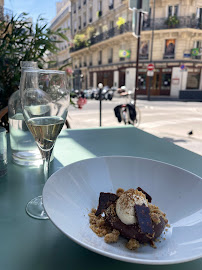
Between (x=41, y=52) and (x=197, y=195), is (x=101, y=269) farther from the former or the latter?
(x=41, y=52)

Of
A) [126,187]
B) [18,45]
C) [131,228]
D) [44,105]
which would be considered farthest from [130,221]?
[18,45]

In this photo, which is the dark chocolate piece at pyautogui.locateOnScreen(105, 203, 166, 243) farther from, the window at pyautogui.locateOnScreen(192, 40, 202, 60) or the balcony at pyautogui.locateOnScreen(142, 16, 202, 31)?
the window at pyautogui.locateOnScreen(192, 40, 202, 60)

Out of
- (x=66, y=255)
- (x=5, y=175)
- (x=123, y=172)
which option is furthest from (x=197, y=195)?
(x=5, y=175)

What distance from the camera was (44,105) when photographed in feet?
1.98

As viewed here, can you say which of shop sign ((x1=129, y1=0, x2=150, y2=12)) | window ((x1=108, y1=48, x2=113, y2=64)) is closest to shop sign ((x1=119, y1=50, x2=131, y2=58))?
window ((x1=108, y1=48, x2=113, y2=64))

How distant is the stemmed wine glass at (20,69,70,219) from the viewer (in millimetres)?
563

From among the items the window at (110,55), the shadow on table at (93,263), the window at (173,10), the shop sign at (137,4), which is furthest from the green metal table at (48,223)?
the window at (110,55)

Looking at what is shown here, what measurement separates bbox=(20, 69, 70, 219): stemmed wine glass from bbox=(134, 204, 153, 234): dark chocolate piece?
0.26 meters

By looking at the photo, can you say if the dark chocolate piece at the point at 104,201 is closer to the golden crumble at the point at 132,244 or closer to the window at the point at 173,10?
the golden crumble at the point at 132,244

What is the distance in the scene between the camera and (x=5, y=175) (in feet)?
2.63

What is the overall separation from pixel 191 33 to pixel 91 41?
410 inches

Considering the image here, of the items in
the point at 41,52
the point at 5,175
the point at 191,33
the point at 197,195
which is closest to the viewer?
the point at 197,195

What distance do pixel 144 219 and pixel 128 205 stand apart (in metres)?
0.04

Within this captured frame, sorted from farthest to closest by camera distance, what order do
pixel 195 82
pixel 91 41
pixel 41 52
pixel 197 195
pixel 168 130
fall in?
pixel 91 41 → pixel 195 82 → pixel 168 130 → pixel 41 52 → pixel 197 195
